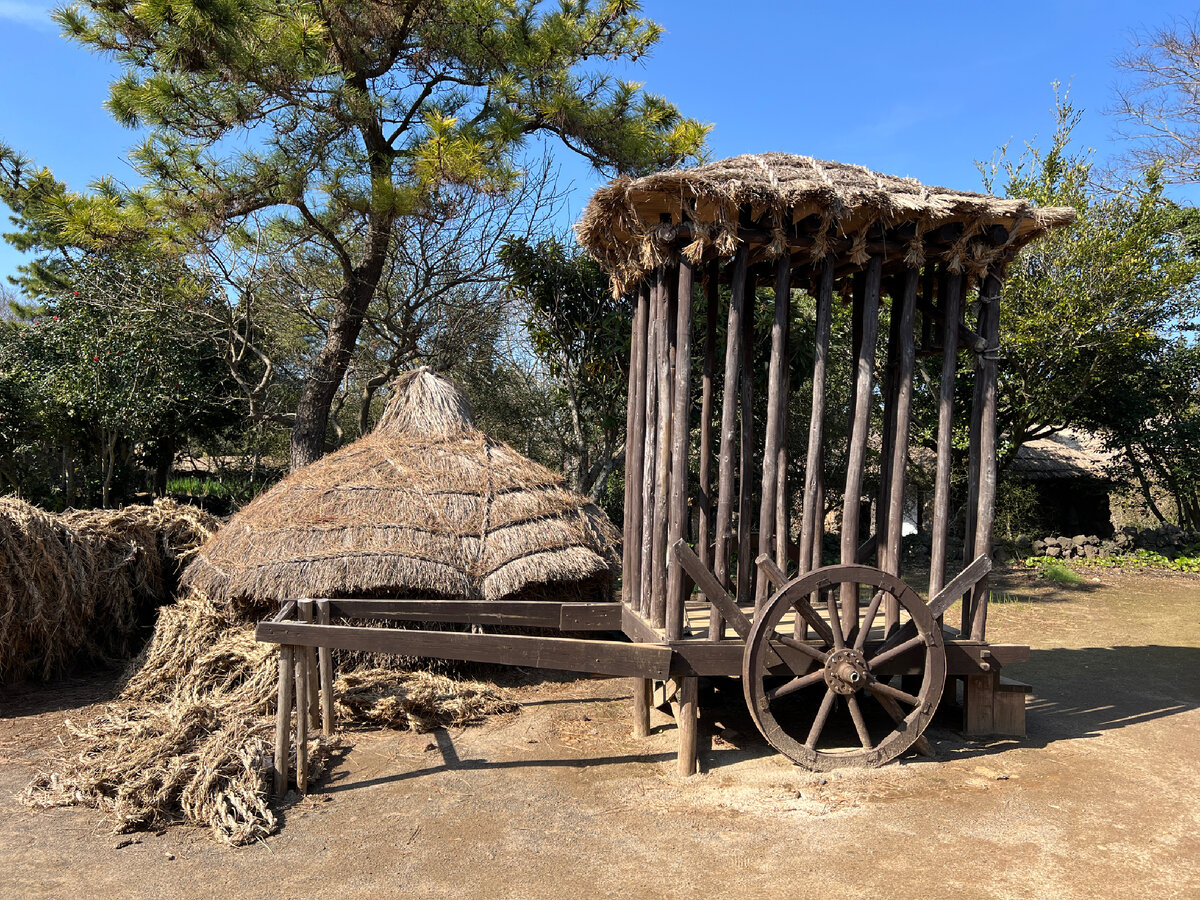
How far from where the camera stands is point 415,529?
6.93 m

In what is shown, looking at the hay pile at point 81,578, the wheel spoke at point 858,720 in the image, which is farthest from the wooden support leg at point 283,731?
the hay pile at point 81,578

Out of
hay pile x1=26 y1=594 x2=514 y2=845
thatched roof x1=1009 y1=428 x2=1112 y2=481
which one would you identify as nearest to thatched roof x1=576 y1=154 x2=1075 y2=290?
hay pile x1=26 y1=594 x2=514 y2=845

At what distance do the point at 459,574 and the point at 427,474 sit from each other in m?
1.16

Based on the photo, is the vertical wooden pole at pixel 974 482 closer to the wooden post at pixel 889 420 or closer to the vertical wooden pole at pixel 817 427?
the wooden post at pixel 889 420

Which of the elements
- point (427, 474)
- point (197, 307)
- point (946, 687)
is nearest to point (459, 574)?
point (427, 474)

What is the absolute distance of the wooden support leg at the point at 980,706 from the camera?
5352mm

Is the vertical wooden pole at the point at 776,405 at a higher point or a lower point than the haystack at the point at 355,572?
higher

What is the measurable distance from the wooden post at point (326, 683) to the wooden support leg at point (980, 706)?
4024 mm

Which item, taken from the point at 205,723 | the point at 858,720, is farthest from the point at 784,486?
the point at 205,723

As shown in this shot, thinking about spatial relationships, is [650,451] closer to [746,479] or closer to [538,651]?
[746,479]

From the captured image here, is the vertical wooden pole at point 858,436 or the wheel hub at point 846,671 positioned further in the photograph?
the vertical wooden pole at point 858,436

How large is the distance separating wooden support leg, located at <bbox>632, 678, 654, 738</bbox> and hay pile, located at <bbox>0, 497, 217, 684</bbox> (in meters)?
4.48

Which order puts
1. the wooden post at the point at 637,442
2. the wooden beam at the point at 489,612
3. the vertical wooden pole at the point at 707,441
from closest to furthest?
the wooden beam at the point at 489,612 → the wooden post at the point at 637,442 → the vertical wooden pole at the point at 707,441

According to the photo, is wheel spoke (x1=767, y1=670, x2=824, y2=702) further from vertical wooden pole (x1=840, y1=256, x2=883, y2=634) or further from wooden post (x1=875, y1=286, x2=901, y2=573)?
wooden post (x1=875, y1=286, x2=901, y2=573)
